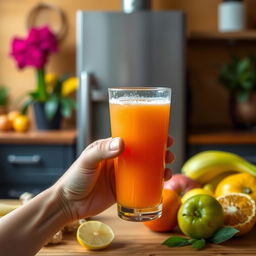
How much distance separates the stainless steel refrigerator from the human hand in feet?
5.22

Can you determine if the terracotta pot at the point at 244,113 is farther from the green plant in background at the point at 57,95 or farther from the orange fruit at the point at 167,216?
the orange fruit at the point at 167,216

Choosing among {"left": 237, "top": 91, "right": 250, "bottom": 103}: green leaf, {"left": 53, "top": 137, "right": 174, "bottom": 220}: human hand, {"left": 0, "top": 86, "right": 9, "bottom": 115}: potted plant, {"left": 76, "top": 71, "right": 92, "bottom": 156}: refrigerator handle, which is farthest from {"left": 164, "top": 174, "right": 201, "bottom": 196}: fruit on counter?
{"left": 0, "top": 86, "right": 9, "bottom": 115}: potted plant

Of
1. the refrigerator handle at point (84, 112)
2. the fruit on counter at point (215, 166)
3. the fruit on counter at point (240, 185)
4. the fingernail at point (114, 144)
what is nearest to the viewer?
the fingernail at point (114, 144)

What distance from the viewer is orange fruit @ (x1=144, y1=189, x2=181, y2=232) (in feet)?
3.48

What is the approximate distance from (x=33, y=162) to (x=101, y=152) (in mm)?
1847

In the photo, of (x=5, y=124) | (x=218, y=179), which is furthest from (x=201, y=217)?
(x=5, y=124)

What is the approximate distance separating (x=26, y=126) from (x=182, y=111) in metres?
0.93

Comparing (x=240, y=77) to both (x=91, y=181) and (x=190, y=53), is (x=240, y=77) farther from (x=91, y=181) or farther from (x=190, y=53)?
(x=91, y=181)

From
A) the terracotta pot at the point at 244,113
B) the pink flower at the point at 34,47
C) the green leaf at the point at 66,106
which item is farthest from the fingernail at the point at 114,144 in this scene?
the terracotta pot at the point at 244,113

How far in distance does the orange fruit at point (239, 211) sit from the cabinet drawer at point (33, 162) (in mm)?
1712

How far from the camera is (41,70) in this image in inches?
117

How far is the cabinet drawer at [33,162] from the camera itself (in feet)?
8.89

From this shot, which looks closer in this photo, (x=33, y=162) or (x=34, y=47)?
(x=33, y=162)

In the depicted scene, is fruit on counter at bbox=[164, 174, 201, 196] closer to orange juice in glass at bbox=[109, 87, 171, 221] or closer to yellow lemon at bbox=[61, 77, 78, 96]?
orange juice in glass at bbox=[109, 87, 171, 221]
